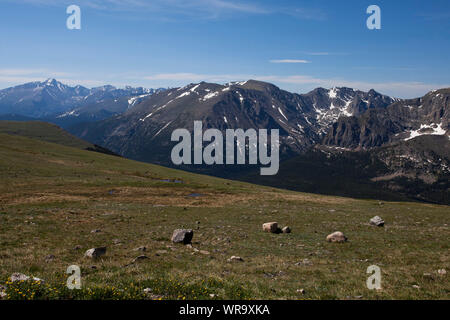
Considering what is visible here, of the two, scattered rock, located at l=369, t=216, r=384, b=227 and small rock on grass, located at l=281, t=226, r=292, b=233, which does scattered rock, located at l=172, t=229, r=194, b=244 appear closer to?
small rock on grass, located at l=281, t=226, r=292, b=233

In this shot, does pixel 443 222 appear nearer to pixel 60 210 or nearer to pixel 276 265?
pixel 276 265

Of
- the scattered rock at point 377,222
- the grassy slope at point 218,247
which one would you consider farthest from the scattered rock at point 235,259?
the scattered rock at point 377,222

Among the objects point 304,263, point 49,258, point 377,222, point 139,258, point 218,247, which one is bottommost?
point 377,222

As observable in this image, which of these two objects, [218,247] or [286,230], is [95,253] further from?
[286,230]

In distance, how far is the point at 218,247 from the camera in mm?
23781

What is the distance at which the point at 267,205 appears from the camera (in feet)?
162

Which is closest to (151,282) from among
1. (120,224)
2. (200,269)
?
(200,269)

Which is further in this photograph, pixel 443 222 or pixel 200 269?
pixel 443 222

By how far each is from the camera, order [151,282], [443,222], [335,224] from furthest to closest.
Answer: [443,222], [335,224], [151,282]

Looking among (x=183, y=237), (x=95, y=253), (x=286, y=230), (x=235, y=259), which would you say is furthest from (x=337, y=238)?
(x=95, y=253)

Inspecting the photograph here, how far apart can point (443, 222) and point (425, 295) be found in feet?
102
